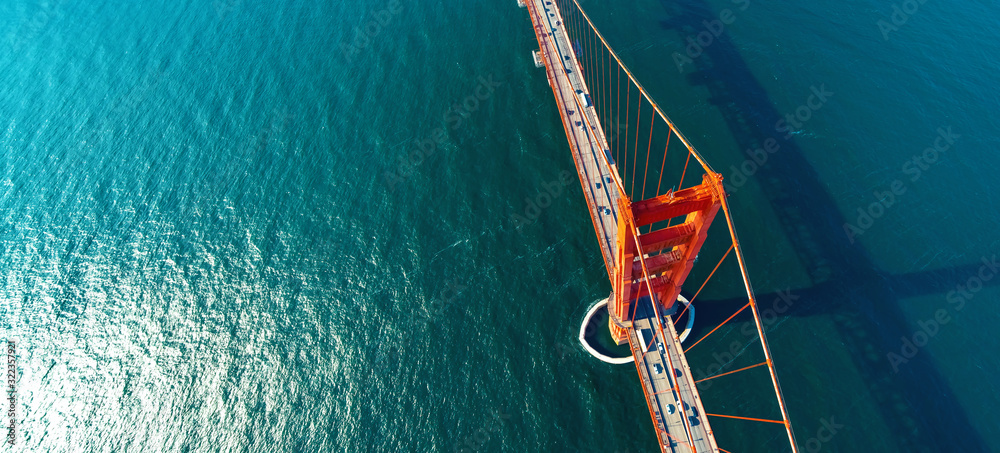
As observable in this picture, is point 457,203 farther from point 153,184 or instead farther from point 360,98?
point 153,184

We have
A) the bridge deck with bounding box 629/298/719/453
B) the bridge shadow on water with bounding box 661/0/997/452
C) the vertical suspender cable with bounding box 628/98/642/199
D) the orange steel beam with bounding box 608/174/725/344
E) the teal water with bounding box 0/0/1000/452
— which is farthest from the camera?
the vertical suspender cable with bounding box 628/98/642/199

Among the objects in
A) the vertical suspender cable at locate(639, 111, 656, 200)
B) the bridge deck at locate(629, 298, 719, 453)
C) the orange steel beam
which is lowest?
the bridge deck at locate(629, 298, 719, 453)

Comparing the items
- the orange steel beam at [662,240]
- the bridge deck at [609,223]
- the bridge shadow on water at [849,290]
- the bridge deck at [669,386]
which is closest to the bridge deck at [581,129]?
the bridge deck at [609,223]

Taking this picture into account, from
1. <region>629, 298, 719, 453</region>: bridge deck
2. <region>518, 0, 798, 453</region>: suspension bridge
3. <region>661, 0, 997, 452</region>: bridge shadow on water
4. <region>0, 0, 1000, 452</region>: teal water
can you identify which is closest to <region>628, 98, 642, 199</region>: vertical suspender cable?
<region>518, 0, 798, 453</region>: suspension bridge

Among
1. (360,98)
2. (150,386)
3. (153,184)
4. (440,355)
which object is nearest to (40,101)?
(153,184)

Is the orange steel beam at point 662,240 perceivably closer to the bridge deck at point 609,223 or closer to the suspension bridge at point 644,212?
the suspension bridge at point 644,212

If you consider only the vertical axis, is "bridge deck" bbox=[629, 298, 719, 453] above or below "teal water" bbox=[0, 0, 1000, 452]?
below

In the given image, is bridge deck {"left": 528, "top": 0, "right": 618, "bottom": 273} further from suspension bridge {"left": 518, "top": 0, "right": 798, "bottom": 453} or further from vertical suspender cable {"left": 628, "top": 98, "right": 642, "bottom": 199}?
vertical suspender cable {"left": 628, "top": 98, "right": 642, "bottom": 199}
